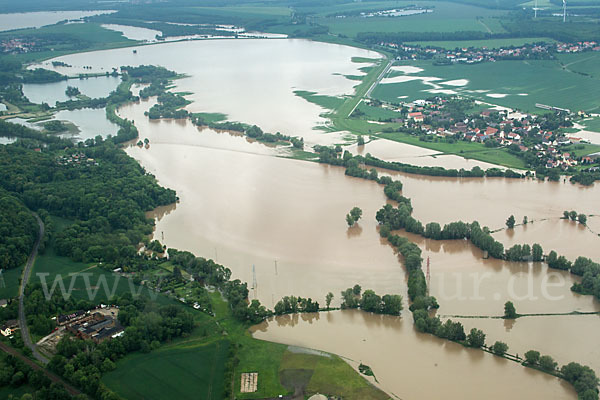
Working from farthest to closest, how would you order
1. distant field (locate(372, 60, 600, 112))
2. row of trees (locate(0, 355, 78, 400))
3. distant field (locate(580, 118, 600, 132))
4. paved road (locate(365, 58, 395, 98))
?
paved road (locate(365, 58, 395, 98)), distant field (locate(372, 60, 600, 112)), distant field (locate(580, 118, 600, 132)), row of trees (locate(0, 355, 78, 400))

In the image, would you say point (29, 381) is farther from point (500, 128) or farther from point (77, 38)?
point (77, 38)

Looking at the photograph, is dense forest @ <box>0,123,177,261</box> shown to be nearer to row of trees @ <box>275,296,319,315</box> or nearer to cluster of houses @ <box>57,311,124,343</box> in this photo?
cluster of houses @ <box>57,311,124,343</box>

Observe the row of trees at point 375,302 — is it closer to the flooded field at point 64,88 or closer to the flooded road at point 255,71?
the flooded road at point 255,71

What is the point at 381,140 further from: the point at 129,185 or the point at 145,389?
the point at 145,389

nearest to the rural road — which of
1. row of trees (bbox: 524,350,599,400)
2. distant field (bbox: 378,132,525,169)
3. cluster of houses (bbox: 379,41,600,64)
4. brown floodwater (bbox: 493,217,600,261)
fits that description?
cluster of houses (bbox: 379,41,600,64)

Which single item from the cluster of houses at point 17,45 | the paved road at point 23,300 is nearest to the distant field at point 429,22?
the cluster of houses at point 17,45

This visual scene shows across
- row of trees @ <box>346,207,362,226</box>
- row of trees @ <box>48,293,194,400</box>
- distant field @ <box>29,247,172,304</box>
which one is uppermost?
row of trees @ <box>346,207,362,226</box>

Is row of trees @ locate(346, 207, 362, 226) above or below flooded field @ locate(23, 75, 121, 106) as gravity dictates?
below

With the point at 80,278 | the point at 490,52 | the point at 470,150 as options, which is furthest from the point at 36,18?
the point at 80,278
